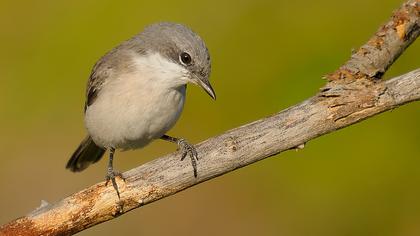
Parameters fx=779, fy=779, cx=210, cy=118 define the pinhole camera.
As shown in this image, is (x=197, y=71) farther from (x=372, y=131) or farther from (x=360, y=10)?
(x=360, y=10)

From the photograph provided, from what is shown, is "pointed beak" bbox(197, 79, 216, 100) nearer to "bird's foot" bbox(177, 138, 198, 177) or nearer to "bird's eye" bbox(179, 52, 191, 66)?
"bird's eye" bbox(179, 52, 191, 66)

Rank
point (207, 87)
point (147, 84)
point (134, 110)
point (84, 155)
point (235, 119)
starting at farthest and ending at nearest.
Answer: point (235, 119)
point (84, 155)
point (134, 110)
point (147, 84)
point (207, 87)

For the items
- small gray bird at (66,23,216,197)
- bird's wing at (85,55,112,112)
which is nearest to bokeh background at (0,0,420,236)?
bird's wing at (85,55,112,112)

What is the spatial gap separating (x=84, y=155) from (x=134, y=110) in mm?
1752

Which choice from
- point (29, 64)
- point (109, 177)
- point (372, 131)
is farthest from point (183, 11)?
point (109, 177)

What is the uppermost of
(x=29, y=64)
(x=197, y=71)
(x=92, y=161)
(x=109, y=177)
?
(x=29, y=64)

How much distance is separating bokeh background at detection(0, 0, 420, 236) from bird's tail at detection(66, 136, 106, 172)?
1071 mm

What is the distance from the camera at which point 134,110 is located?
6801 millimetres

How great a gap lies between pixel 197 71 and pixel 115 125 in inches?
39.1

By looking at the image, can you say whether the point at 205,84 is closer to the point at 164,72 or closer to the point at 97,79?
the point at 164,72

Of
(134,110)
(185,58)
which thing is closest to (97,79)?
(134,110)

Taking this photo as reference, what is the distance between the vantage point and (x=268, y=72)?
10.0 m

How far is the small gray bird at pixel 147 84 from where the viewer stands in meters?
6.58

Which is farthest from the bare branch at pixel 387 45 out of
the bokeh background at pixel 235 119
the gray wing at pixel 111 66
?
the bokeh background at pixel 235 119
